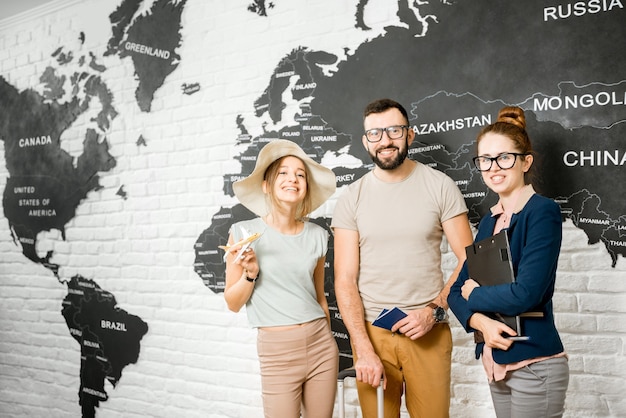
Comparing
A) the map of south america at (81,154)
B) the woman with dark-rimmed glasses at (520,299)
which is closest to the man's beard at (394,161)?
the woman with dark-rimmed glasses at (520,299)

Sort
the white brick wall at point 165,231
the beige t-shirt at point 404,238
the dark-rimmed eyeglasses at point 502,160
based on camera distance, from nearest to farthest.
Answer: the dark-rimmed eyeglasses at point 502,160 → the beige t-shirt at point 404,238 → the white brick wall at point 165,231

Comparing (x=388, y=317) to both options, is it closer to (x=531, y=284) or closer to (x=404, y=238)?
(x=404, y=238)

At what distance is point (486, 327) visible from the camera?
147 cm

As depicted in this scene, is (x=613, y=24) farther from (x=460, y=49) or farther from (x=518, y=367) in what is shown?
(x=518, y=367)

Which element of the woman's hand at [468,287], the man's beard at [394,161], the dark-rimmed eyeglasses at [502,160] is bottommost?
the woman's hand at [468,287]

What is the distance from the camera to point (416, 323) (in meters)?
1.78

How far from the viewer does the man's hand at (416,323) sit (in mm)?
1779

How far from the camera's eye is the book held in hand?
178 cm

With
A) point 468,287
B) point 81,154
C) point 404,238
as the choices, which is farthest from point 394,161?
point 81,154

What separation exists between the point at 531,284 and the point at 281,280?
0.88 metres

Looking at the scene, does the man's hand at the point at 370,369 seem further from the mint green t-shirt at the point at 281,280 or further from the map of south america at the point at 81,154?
the map of south america at the point at 81,154

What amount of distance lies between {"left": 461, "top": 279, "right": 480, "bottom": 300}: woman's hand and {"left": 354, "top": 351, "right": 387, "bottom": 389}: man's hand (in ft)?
1.36

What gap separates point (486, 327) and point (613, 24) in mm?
1325

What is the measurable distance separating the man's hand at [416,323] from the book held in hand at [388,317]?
0.01 m
